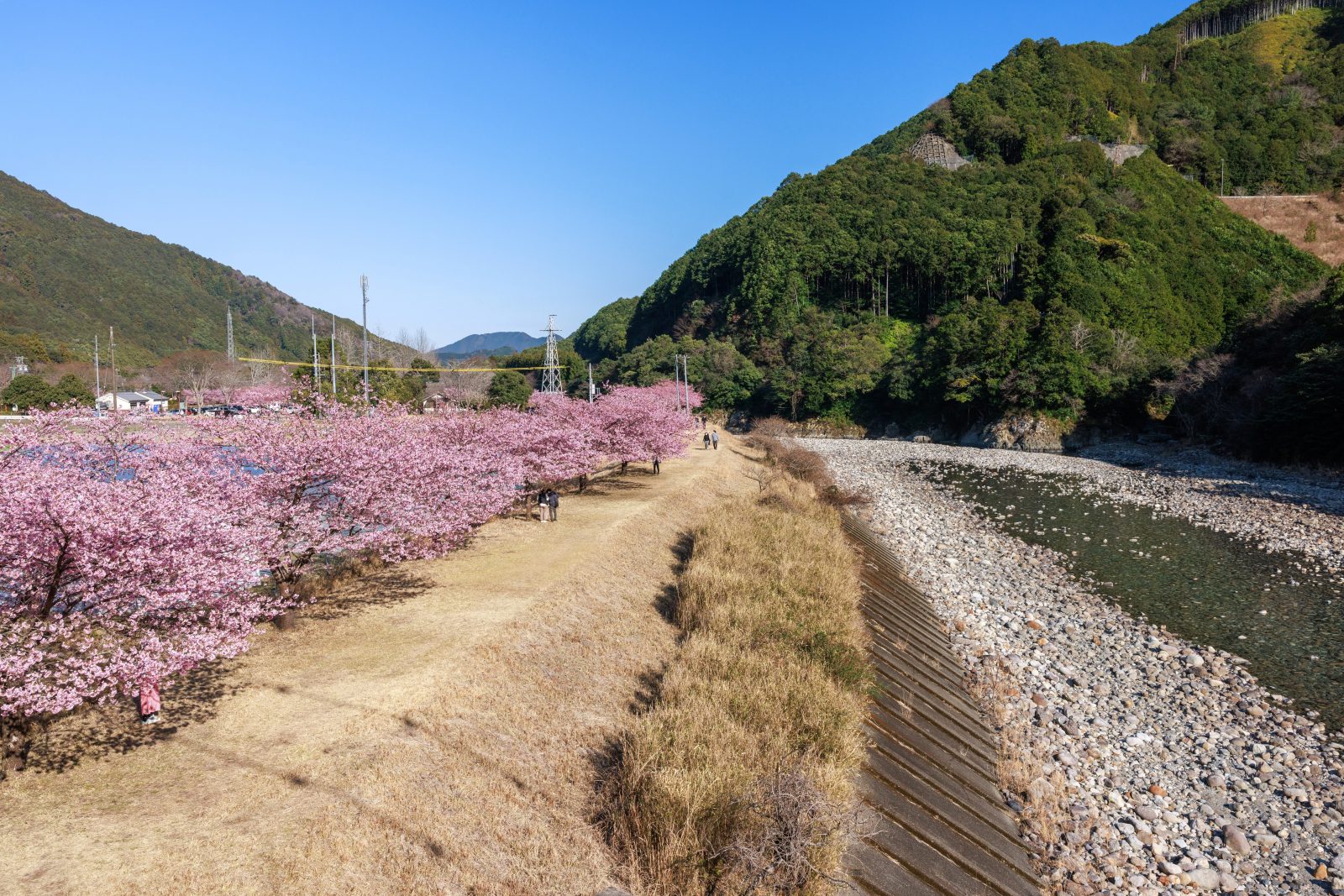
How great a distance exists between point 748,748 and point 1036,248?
99.3 m

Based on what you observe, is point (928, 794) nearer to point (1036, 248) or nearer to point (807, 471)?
point (807, 471)

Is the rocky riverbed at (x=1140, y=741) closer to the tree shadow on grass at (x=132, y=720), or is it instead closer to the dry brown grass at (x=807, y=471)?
the dry brown grass at (x=807, y=471)

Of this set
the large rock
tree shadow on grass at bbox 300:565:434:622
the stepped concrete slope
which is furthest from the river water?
the large rock

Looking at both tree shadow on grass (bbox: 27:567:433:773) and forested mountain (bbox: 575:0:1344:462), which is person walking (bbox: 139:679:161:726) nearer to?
tree shadow on grass (bbox: 27:567:433:773)

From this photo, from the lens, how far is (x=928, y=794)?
8.83 m

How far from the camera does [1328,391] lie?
35.8 metres

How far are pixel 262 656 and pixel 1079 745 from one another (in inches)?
531

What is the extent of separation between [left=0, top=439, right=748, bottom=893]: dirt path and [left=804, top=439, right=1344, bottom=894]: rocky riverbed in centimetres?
637

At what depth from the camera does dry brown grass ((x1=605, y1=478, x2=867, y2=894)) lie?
620cm

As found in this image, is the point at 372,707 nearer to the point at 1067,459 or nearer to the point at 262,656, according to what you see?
the point at 262,656

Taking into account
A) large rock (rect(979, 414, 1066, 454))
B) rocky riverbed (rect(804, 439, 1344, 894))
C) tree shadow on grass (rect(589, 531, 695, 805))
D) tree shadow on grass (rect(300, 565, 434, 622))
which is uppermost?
large rock (rect(979, 414, 1066, 454))

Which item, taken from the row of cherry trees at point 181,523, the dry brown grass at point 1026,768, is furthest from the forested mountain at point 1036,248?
the row of cherry trees at point 181,523

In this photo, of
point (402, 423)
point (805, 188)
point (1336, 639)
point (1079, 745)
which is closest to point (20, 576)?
point (402, 423)

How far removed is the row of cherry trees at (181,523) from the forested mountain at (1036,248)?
2421 inches
